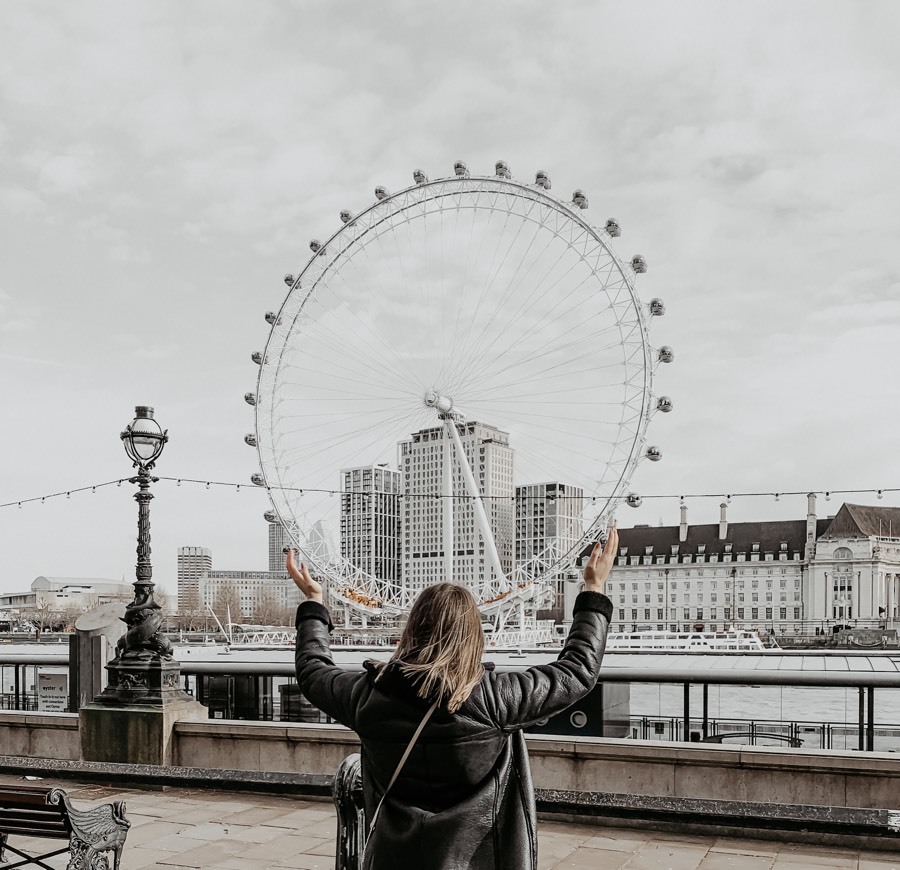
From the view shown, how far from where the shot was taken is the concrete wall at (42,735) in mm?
13414

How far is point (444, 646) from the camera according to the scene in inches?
124

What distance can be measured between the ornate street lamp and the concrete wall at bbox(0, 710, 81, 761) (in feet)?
4.95

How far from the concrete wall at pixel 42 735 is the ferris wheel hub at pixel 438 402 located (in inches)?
773

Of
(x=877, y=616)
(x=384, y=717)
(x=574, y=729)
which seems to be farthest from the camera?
(x=877, y=616)

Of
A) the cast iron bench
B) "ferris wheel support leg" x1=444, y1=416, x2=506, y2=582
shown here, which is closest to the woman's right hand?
the cast iron bench

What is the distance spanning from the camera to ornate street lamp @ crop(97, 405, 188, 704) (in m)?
12.1

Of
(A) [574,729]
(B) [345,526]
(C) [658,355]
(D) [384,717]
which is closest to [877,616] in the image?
(B) [345,526]

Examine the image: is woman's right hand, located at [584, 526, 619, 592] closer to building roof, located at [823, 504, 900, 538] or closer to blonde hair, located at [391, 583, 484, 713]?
blonde hair, located at [391, 583, 484, 713]

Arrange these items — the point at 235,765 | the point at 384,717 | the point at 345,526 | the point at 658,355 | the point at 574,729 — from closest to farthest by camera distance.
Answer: the point at 384,717 < the point at 235,765 < the point at 574,729 < the point at 658,355 < the point at 345,526

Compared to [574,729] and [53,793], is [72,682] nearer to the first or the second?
[574,729]

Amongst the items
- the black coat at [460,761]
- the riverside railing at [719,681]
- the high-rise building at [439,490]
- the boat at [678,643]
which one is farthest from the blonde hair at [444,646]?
the boat at [678,643]

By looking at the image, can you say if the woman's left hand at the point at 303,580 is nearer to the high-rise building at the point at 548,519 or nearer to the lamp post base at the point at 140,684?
the lamp post base at the point at 140,684

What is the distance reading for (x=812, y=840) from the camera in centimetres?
729

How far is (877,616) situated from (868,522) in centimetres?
1200
